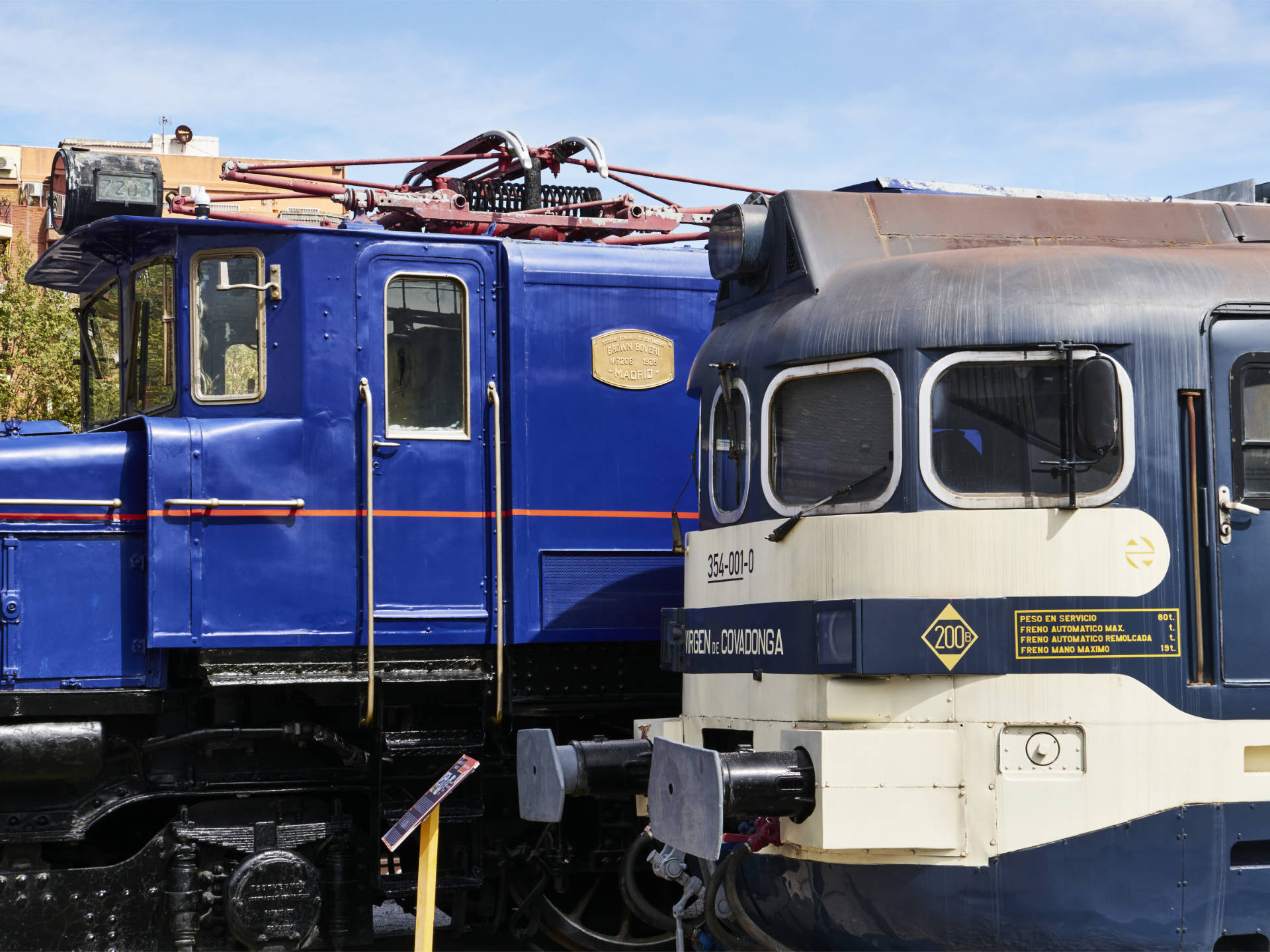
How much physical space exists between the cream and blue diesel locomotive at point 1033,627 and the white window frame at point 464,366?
8.24 ft

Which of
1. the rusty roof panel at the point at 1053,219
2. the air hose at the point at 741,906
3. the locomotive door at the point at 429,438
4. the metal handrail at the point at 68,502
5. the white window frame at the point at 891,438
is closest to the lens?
the white window frame at the point at 891,438

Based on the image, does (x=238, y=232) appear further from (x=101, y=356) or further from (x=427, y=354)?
(x=101, y=356)

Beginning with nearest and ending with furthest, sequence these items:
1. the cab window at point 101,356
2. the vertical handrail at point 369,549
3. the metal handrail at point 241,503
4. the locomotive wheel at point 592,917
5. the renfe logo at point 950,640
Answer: the renfe logo at point 950,640, the metal handrail at point 241,503, the vertical handrail at point 369,549, the locomotive wheel at point 592,917, the cab window at point 101,356

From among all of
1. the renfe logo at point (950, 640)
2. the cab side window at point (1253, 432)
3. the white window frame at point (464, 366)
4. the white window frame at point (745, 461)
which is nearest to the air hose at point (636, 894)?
the white window frame at point (745, 461)

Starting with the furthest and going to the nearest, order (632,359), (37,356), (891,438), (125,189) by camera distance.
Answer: (37,356), (632,359), (125,189), (891,438)

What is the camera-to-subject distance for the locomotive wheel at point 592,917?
330 inches

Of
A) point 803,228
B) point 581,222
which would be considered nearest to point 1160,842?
point 803,228

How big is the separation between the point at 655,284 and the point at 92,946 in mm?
4686

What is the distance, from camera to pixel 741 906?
673 cm

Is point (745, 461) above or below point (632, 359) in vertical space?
below

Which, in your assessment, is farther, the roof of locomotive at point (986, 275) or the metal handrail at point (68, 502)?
the metal handrail at point (68, 502)

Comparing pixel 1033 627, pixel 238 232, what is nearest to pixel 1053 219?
pixel 1033 627

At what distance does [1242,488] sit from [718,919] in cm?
309

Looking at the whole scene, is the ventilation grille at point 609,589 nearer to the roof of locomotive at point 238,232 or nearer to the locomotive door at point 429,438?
the locomotive door at point 429,438
